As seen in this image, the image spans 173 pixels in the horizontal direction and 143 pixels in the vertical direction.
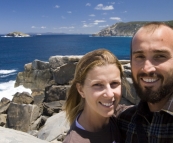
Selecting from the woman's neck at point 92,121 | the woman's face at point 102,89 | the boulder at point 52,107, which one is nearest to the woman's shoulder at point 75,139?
the woman's neck at point 92,121

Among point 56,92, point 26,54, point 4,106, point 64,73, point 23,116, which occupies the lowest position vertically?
point 26,54

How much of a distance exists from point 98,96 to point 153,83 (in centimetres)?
44

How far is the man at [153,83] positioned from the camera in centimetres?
189

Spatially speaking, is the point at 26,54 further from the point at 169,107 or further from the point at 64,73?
the point at 169,107

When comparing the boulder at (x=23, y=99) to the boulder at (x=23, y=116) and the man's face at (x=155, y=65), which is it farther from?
the man's face at (x=155, y=65)

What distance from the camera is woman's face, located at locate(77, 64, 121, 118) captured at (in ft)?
6.77

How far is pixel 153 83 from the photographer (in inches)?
→ 77.8

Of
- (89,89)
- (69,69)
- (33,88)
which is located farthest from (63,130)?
(33,88)

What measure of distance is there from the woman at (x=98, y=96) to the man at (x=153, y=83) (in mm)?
169

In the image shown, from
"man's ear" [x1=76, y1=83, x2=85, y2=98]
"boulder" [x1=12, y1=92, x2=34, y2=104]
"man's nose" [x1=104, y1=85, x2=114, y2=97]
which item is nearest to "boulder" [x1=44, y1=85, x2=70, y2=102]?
"boulder" [x1=12, y1=92, x2=34, y2=104]

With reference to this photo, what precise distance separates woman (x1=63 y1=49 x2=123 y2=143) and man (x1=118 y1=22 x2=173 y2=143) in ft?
0.55

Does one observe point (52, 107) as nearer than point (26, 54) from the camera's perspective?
Yes

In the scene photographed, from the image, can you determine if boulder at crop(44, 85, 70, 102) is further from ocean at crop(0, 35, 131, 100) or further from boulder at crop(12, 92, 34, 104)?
ocean at crop(0, 35, 131, 100)

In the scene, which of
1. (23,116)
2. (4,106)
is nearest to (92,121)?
(23,116)
